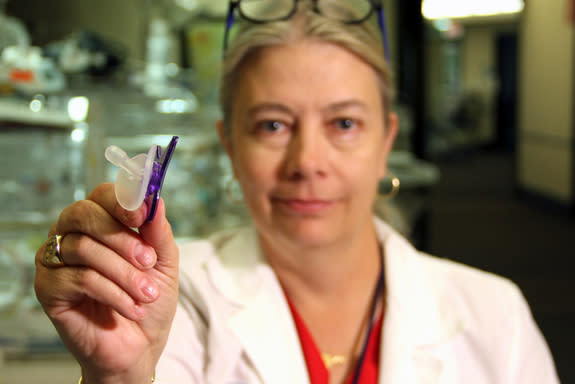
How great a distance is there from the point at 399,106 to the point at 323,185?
298cm

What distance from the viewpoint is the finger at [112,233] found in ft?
2.05

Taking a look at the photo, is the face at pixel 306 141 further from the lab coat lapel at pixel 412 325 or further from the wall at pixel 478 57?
the wall at pixel 478 57

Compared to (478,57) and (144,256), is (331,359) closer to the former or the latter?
(144,256)

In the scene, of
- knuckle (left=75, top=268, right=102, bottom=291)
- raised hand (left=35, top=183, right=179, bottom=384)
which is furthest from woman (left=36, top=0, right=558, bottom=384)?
knuckle (left=75, top=268, right=102, bottom=291)

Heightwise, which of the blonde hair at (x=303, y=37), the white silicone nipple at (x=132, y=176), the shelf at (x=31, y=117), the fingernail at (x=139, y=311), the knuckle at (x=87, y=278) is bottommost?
the fingernail at (x=139, y=311)

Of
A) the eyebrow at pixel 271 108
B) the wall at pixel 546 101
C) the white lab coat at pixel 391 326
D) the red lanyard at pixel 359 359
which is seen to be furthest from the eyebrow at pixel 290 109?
the wall at pixel 546 101

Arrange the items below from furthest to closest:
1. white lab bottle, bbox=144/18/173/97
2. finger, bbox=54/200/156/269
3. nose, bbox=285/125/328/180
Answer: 1. white lab bottle, bbox=144/18/173/97
2. nose, bbox=285/125/328/180
3. finger, bbox=54/200/156/269

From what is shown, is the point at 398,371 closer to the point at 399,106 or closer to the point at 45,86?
the point at 45,86

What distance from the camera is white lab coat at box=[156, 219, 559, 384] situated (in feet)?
3.51

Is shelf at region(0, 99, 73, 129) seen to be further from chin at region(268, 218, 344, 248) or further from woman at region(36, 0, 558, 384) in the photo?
chin at region(268, 218, 344, 248)

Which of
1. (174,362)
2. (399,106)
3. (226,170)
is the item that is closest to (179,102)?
(226,170)

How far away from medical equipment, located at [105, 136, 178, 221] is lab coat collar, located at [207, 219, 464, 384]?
0.61 metres

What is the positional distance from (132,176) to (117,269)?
0.14 metres

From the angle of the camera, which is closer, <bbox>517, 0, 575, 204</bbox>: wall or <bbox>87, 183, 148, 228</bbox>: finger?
<bbox>87, 183, 148, 228</bbox>: finger
